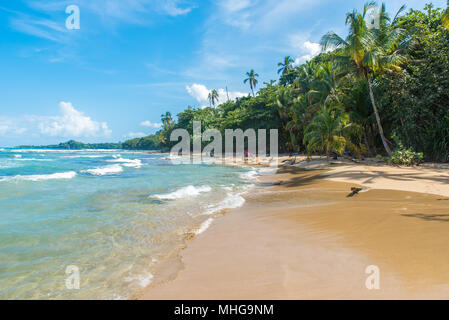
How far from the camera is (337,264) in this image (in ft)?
10.4

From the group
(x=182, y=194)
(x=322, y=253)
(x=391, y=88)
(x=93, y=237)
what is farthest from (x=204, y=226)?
(x=391, y=88)

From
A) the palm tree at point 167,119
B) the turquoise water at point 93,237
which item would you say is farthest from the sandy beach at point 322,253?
the palm tree at point 167,119

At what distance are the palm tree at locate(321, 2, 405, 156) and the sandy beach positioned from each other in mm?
12324

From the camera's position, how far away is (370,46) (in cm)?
1593

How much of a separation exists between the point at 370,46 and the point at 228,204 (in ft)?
52.3

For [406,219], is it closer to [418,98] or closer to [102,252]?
[102,252]

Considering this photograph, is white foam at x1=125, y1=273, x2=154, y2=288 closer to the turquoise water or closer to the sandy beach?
the turquoise water

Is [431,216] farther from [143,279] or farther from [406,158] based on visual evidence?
[406,158]

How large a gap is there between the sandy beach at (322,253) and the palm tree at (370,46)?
1232 cm

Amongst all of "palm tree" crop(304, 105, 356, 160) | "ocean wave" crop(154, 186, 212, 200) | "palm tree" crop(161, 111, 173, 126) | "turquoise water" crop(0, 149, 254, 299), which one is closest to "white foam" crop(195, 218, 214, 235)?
"turquoise water" crop(0, 149, 254, 299)

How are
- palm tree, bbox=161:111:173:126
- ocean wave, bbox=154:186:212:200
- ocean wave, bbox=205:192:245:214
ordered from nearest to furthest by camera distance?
ocean wave, bbox=205:192:245:214
ocean wave, bbox=154:186:212:200
palm tree, bbox=161:111:173:126

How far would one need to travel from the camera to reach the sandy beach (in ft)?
8.53

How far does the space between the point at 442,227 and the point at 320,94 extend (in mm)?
21314
